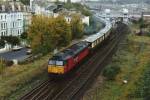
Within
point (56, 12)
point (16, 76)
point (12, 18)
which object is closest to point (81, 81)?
Answer: point (16, 76)

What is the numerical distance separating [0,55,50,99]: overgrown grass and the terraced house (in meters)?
36.4

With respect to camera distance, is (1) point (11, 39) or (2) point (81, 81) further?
(1) point (11, 39)

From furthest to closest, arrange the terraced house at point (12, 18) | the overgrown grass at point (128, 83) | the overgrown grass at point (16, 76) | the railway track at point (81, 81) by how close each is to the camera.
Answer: the terraced house at point (12, 18) < the overgrown grass at point (16, 76) < the railway track at point (81, 81) < the overgrown grass at point (128, 83)

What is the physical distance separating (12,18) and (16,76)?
156 ft

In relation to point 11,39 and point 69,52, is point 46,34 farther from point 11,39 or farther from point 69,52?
point 11,39

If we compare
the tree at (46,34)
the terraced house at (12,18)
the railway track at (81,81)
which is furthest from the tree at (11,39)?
the railway track at (81,81)

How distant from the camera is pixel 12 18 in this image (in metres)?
82.6

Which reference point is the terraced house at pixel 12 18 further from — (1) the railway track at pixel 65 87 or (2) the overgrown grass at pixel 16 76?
(1) the railway track at pixel 65 87

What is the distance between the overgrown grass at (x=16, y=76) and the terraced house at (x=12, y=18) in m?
36.4

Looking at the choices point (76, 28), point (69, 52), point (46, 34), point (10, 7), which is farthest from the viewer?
point (10, 7)

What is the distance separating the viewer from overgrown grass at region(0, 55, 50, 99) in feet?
104

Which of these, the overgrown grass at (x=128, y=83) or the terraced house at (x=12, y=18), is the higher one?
the terraced house at (x=12, y=18)

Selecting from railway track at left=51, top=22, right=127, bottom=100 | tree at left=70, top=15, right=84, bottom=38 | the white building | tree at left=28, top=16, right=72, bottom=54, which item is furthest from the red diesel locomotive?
the white building

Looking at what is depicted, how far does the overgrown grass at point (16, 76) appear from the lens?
3157cm
